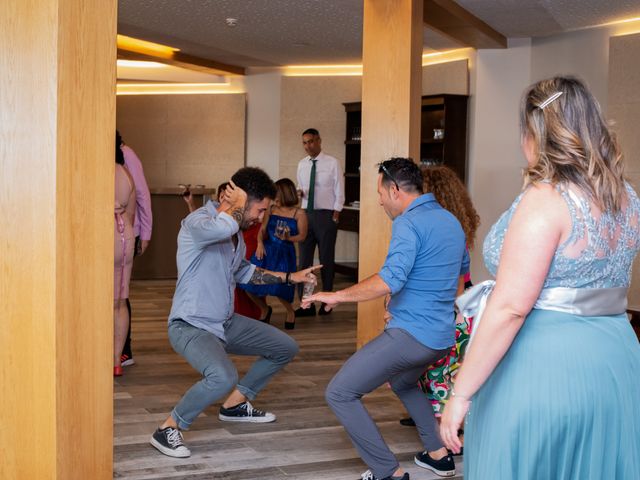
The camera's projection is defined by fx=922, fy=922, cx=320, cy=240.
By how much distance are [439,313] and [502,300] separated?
1846 mm

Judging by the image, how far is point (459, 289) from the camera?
4.98 meters

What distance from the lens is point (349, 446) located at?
4.89 m

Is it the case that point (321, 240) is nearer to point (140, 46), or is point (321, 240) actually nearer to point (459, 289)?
point (140, 46)

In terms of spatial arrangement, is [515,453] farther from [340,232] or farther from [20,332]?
[340,232]

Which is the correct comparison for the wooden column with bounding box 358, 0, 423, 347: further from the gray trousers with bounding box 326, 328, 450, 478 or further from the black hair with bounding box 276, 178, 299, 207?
the gray trousers with bounding box 326, 328, 450, 478

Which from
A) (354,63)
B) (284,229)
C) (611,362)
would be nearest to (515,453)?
(611,362)

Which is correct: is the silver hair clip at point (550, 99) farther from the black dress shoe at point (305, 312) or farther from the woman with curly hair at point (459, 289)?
the black dress shoe at point (305, 312)

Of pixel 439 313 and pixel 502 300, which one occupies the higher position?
pixel 502 300

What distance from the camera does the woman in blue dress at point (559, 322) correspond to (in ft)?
7.52

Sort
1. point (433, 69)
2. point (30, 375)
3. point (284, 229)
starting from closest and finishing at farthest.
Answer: point (30, 375) < point (284, 229) < point (433, 69)

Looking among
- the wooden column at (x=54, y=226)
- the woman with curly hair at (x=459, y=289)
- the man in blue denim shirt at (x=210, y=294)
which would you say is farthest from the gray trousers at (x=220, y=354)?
the wooden column at (x=54, y=226)

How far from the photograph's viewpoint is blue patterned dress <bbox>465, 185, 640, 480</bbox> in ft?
7.58

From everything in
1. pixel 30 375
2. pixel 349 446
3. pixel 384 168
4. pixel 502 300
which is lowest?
pixel 349 446

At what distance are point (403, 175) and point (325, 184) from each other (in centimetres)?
594
